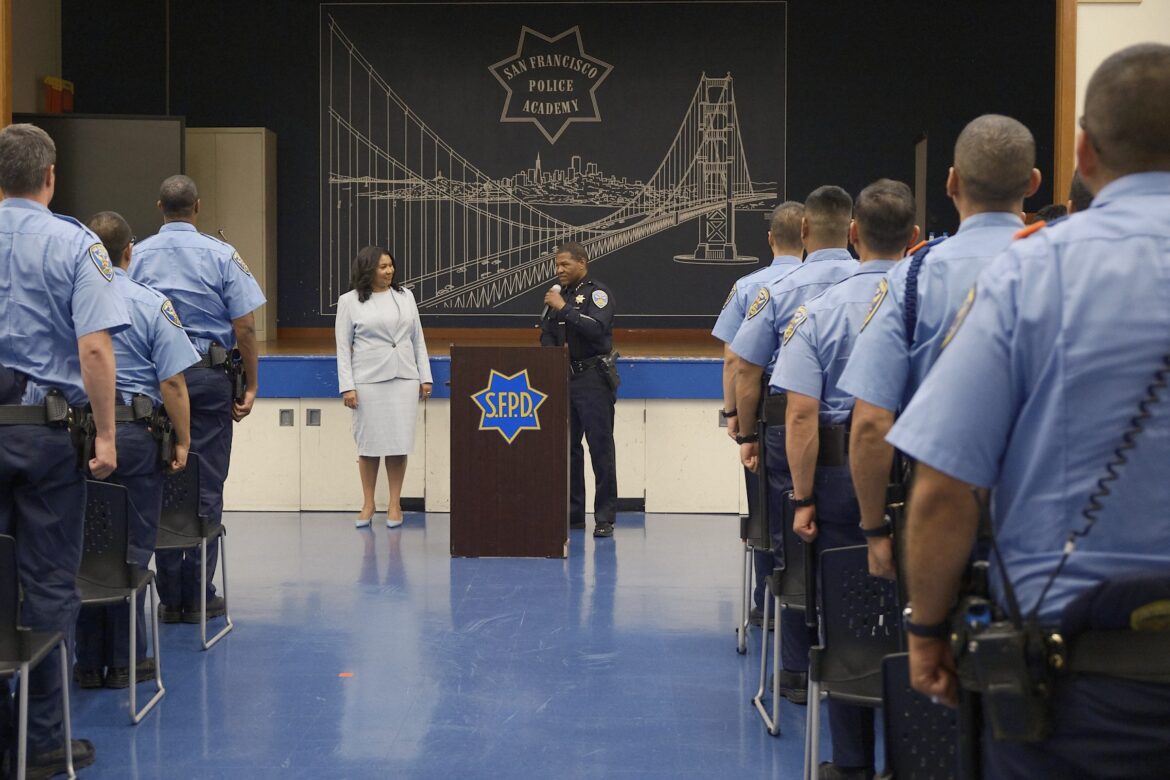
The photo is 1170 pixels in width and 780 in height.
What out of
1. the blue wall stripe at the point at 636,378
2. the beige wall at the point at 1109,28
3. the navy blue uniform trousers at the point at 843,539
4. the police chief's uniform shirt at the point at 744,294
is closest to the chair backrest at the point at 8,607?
the navy blue uniform trousers at the point at 843,539

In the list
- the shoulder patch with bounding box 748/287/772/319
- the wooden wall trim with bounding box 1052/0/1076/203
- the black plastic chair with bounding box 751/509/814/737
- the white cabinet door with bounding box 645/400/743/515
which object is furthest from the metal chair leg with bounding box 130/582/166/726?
the wooden wall trim with bounding box 1052/0/1076/203

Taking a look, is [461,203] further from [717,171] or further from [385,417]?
[385,417]

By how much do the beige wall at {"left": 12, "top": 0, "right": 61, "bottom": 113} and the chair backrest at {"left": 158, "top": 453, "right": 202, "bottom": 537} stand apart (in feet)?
18.7

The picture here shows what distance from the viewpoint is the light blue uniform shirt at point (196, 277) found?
518 cm

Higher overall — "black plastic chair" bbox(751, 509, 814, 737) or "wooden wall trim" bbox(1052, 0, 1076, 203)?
"wooden wall trim" bbox(1052, 0, 1076, 203)

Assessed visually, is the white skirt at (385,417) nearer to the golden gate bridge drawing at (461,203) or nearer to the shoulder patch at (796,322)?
the golden gate bridge drawing at (461,203)

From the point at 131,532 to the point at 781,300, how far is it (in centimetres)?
219

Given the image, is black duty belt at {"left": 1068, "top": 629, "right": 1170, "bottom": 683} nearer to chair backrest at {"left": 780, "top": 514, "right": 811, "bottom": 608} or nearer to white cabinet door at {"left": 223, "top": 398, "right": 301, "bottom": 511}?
chair backrest at {"left": 780, "top": 514, "right": 811, "bottom": 608}

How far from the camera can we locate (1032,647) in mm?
1565

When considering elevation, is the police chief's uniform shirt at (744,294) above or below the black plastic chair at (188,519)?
above

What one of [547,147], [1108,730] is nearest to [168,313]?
[1108,730]

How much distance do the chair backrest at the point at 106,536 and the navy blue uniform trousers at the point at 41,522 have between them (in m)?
0.50

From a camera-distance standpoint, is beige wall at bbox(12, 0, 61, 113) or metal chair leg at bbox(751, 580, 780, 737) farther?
beige wall at bbox(12, 0, 61, 113)

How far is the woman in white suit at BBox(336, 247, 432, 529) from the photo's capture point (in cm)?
715
